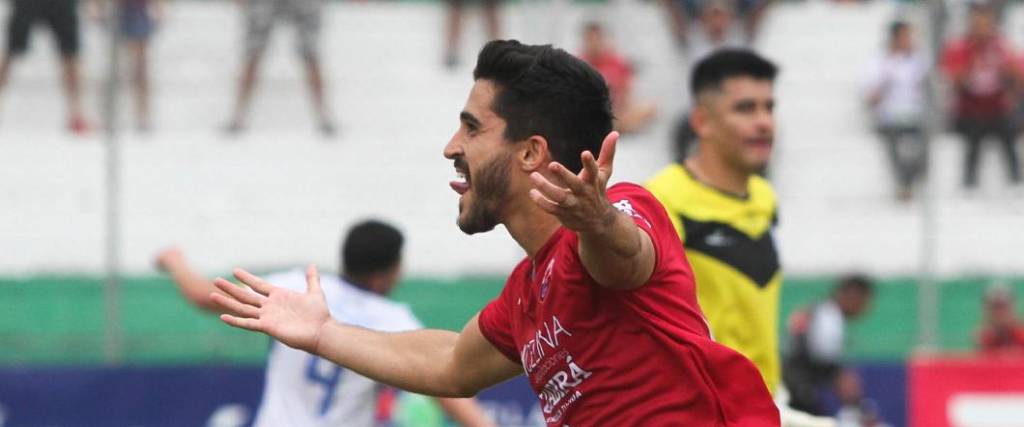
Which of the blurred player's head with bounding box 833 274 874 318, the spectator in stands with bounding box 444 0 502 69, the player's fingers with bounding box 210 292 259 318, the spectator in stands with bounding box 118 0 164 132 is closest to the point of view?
the player's fingers with bounding box 210 292 259 318

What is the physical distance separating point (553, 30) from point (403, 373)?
24.9 feet

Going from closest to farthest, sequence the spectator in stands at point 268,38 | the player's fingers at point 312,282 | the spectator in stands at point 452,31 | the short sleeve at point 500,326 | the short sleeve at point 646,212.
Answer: the short sleeve at point 646,212 → the short sleeve at point 500,326 → the player's fingers at point 312,282 → the spectator in stands at point 268,38 → the spectator in stands at point 452,31

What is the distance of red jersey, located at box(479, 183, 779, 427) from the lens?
4066mm

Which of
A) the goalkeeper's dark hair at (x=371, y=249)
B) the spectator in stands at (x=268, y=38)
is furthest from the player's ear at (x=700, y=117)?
the spectator in stands at (x=268, y=38)

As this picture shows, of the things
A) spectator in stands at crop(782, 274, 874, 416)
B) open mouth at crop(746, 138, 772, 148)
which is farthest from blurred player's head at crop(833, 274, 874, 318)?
open mouth at crop(746, 138, 772, 148)

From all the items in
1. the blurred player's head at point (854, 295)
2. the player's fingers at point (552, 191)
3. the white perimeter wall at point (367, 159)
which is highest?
the player's fingers at point (552, 191)

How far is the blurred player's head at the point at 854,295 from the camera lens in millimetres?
12273

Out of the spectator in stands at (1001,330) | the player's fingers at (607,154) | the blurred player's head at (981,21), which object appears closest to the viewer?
the player's fingers at (607,154)

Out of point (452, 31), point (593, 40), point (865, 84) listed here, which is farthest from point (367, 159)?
point (865, 84)

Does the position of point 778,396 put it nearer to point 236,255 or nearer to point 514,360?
point 514,360

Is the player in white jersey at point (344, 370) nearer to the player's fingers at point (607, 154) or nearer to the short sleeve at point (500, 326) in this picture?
the short sleeve at point (500, 326)

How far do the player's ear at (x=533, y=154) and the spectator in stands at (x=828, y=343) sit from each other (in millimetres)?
7264

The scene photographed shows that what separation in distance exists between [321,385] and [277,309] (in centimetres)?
260

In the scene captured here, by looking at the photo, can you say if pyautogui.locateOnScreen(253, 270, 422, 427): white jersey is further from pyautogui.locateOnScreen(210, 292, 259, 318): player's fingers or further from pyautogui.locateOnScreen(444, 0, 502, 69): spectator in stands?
pyautogui.locateOnScreen(444, 0, 502, 69): spectator in stands
